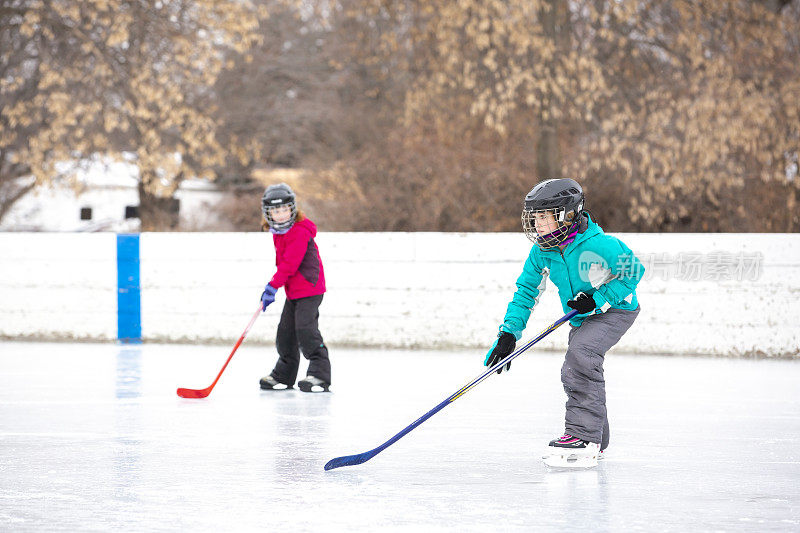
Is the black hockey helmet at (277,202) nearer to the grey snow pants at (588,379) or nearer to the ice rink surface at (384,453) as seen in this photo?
the ice rink surface at (384,453)

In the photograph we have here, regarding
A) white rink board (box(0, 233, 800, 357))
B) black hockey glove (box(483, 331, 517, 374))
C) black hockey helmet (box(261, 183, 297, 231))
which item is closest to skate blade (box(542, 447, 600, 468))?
black hockey glove (box(483, 331, 517, 374))

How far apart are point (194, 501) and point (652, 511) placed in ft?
5.53

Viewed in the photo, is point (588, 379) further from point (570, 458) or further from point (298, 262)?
point (298, 262)

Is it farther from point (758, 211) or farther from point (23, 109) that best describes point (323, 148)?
point (758, 211)

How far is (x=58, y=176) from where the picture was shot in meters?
18.0

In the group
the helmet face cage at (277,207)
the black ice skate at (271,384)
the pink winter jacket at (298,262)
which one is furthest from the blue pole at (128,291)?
the helmet face cage at (277,207)

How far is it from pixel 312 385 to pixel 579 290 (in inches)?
114

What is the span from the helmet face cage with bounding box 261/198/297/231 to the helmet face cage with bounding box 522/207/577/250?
8.49 ft

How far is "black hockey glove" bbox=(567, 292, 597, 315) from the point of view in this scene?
4.68 m

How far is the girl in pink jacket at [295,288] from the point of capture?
6980mm

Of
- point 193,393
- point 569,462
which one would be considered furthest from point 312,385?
point 569,462

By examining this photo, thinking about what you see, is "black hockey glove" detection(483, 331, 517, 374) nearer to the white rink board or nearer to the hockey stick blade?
the hockey stick blade

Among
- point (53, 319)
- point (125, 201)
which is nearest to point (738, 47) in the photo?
point (53, 319)

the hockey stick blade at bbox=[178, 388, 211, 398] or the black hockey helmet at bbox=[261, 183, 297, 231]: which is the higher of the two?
the black hockey helmet at bbox=[261, 183, 297, 231]
